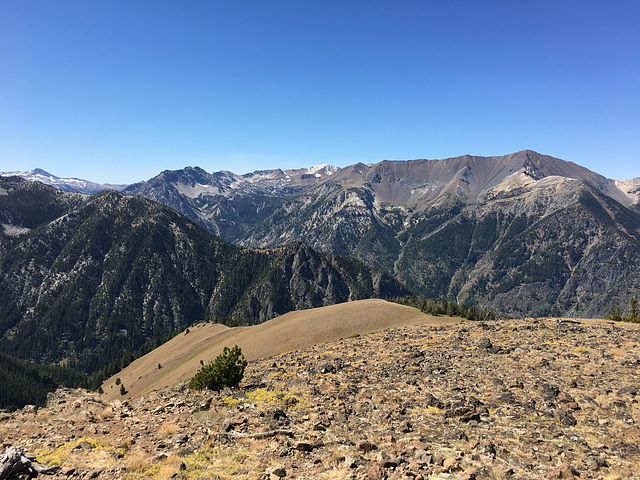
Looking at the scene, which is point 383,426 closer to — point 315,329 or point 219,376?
point 219,376

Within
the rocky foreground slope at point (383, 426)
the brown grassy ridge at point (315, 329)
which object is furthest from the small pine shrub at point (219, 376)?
the brown grassy ridge at point (315, 329)

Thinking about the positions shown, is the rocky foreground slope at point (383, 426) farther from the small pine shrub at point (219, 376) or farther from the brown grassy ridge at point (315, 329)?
the brown grassy ridge at point (315, 329)

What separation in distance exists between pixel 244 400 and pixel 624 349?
4029 cm

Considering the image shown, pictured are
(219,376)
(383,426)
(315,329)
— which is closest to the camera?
(383,426)

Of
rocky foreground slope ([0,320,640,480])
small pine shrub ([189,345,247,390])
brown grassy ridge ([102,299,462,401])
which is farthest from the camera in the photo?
brown grassy ridge ([102,299,462,401])

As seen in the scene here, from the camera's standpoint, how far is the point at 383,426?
21953mm

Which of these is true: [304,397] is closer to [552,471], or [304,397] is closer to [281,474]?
[281,474]

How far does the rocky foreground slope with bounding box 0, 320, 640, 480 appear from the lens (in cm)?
1594

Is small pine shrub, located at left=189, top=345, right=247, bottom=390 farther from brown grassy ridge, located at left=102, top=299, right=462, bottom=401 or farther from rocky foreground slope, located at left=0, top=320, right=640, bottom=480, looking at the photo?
brown grassy ridge, located at left=102, top=299, right=462, bottom=401

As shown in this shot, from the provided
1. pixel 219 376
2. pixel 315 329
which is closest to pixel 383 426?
pixel 219 376

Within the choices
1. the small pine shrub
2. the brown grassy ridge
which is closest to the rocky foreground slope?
the small pine shrub

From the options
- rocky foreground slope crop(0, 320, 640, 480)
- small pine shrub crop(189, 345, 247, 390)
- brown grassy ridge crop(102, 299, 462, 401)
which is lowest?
brown grassy ridge crop(102, 299, 462, 401)

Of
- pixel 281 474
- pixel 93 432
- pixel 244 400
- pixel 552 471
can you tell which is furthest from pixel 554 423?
pixel 93 432

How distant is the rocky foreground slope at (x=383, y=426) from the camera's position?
1594 centimetres
